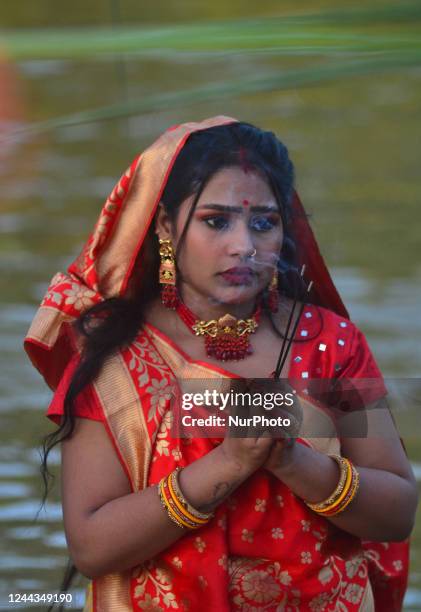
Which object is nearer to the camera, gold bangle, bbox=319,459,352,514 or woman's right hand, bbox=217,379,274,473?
A: woman's right hand, bbox=217,379,274,473

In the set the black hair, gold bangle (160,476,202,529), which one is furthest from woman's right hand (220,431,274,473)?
the black hair

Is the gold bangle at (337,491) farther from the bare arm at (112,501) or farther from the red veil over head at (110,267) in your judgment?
the red veil over head at (110,267)

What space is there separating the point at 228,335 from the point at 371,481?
0.87 ft

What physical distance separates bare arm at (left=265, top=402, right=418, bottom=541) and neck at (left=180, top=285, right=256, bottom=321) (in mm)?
205

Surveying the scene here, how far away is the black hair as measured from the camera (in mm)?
1255

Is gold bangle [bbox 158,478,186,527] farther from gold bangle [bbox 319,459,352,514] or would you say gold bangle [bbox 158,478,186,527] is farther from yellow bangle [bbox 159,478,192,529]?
gold bangle [bbox 319,459,352,514]

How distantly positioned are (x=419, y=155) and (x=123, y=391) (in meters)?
0.62

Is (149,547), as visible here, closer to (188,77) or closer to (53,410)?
(53,410)

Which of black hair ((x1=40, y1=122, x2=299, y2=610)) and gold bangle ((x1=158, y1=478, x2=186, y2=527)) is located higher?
black hair ((x1=40, y1=122, x2=299, y2=610))

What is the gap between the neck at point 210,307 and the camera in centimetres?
139

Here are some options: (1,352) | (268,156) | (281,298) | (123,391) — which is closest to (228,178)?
(268,156)

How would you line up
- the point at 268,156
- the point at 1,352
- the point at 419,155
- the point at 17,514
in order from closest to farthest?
1. the point at 419,155
2. the point at 268,156
3. the point at 17,514
4. the point at 1,352

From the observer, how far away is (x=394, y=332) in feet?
3.82

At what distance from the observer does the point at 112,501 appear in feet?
4.54
